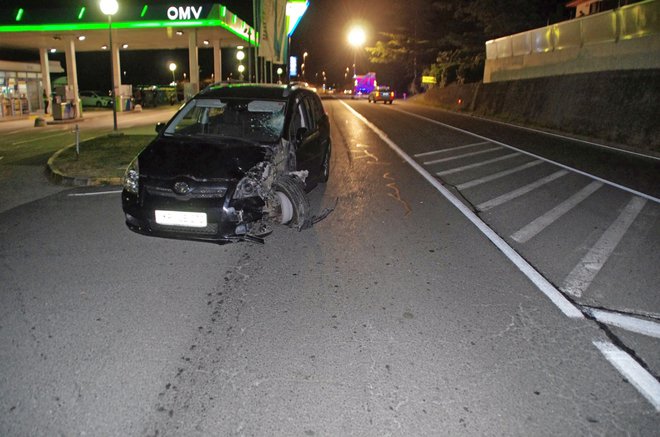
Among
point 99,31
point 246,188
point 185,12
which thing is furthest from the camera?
point 99,31

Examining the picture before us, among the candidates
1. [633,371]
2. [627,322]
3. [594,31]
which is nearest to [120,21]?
[594,31]

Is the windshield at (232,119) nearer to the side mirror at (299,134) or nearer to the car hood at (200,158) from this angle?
the side mirror at (299,134)

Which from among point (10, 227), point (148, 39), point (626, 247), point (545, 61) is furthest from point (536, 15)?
point (10, 227)

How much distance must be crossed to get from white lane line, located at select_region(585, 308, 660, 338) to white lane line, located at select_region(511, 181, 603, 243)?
207 centimetres

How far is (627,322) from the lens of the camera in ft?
14.1

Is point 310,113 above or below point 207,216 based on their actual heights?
above

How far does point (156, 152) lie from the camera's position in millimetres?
6270

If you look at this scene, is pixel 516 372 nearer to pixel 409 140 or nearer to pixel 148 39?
pixel 409 140

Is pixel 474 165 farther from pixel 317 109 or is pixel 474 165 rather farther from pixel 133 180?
pixel 133 180

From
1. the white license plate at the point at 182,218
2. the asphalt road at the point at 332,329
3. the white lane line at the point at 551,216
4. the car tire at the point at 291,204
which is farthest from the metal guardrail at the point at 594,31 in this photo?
the white license plate at the point at 182,218

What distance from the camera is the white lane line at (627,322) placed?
4142 mm

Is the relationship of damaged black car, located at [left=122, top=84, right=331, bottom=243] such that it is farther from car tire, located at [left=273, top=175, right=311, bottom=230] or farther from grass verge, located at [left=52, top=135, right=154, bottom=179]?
grass verge, located at [left=52, top=135, right=154, bottom=179]

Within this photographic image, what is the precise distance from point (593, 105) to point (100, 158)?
61.0 ft

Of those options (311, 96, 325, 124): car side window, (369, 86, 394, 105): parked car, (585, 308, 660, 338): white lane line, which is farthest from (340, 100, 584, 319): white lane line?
(369, 86, 394, 105): parked car
